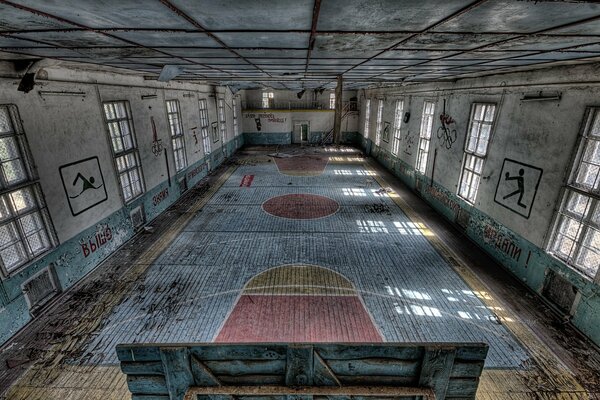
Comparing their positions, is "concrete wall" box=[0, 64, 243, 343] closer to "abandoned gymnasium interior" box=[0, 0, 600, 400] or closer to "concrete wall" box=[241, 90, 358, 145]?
"abandoned gymnasium interior" box=[0, 0, 600, 400]

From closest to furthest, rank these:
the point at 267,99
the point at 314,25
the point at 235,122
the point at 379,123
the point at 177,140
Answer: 1. the point at 314,25
2. the point at 177,140
3. the point at 379,123
4. the point at 235,122
5. the point at 267,99

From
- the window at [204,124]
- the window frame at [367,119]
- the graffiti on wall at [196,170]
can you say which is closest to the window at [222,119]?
the window at [204,124]

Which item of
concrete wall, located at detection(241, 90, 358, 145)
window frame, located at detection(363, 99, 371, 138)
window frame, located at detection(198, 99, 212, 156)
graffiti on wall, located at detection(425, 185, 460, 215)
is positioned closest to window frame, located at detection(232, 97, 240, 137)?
concrete wall, located at detection(241, 90, 358, 145)

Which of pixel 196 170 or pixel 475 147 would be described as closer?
pixel 475 147

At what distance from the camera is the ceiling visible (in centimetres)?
246

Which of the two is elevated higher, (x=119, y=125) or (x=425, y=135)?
(x=119, y=125)

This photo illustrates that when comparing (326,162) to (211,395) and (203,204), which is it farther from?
(211,395)

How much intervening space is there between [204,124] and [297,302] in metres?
13.0

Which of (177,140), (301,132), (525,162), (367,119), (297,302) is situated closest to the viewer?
(297,302)

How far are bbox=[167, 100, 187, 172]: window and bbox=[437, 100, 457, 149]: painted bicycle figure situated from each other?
35.5 ft

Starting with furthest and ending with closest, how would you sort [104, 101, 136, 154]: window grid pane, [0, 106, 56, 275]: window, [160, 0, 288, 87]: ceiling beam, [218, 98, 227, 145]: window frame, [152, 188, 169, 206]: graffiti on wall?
[218, 98, 227, 145]: window frame
[152, 188, 169, 206]: graffiti on wall
[104, 101, 136, 154]: window grid pane
[0, 106, 56, 275]: window
[160, 0, 288, 87]: ceiling beam

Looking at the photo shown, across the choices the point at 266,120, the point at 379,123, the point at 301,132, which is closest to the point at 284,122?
the point at 266,120

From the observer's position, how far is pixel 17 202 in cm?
585

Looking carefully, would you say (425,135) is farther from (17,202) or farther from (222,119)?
(17,202)
